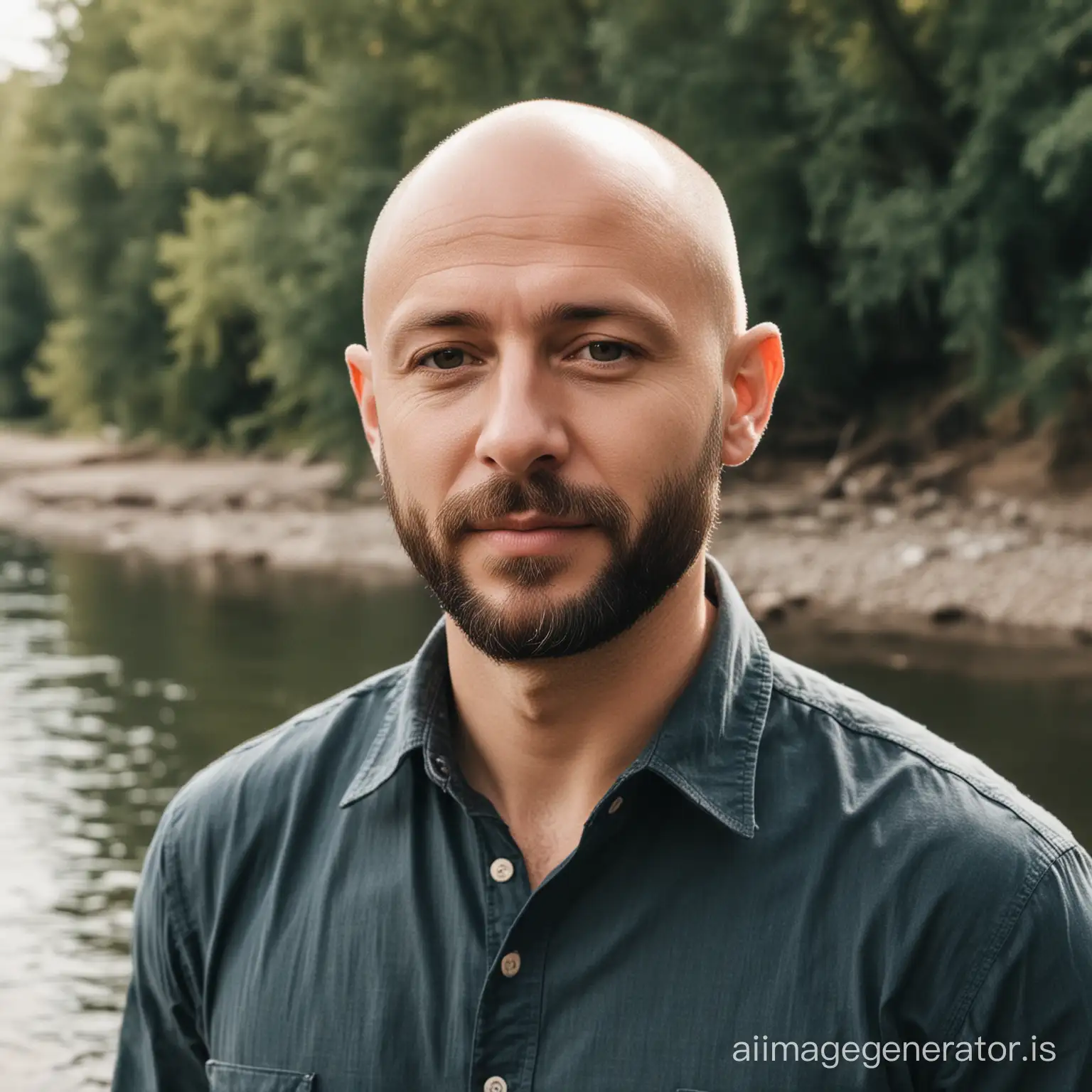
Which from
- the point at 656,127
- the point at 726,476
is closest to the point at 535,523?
the point at 656,127

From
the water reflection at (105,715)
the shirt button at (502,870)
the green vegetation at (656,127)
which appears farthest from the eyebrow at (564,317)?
the green vegetation at (656,127)

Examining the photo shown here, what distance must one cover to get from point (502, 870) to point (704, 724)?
29cm

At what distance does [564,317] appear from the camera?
6.42 ft

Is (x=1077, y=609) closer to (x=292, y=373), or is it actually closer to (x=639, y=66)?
(x=639, y=66)

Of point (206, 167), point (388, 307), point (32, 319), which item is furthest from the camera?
point (32, 319)

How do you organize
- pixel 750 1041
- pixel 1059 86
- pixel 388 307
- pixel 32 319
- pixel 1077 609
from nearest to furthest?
1. pixel 750 1041
2. pixel 388 307
3. pixel 1077 609
4. pixel 1059 86
5. pixel 32 319

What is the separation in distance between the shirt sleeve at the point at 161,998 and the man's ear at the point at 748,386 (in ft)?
2.78

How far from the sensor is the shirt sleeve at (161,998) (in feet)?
6.91

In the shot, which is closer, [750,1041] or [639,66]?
[750,1041]

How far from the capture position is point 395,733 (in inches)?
83.6

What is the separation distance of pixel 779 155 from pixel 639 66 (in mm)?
1898

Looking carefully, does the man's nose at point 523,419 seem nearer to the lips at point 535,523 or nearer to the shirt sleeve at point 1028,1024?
the lips at point 535,523

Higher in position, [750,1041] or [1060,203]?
[1060,203]

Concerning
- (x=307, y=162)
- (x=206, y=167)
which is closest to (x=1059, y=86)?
(x=307, y=162)
